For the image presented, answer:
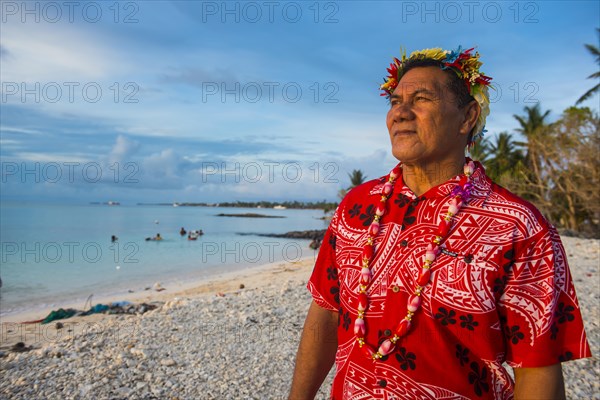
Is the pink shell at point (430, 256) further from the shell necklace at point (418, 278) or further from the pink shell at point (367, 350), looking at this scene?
the pink shell at point (367, 350)

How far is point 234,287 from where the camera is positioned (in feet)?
42.4

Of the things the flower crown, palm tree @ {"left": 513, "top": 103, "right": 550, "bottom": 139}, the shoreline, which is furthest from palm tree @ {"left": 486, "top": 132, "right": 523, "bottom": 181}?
the flower crown

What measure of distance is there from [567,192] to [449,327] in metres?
29.9

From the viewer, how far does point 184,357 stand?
509cm

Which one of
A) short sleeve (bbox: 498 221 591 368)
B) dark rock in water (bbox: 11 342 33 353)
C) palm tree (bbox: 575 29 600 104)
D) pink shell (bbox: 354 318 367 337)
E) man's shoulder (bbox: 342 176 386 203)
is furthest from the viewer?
palm tree (bbox: 575 29 600 104)

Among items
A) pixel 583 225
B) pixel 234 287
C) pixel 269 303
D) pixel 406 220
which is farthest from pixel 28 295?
pixel 583 225

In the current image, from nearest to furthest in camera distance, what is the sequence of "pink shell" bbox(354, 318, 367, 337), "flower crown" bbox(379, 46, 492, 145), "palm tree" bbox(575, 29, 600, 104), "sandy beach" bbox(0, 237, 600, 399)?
"pink shell" bbox(354, 318, 367, 337) < "flower crown" bbox(379, 46, 492, 145) < "sandy beach" bbox(0, 237, 600, 399) < "palm tree" bbox(575, 29, 600, 104)

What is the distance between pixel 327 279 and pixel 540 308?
84cm

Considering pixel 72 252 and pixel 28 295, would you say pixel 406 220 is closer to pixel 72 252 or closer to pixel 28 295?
pixel 28 295

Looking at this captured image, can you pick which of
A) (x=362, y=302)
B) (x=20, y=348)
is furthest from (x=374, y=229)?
(x=20, y=348)

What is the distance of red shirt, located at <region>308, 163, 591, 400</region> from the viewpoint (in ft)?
5.00

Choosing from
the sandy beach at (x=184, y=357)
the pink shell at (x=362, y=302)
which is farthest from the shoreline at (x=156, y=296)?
the pink shell at (x=362, y=302)

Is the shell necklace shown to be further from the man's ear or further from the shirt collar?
the man's ear

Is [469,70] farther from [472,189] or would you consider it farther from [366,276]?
[366,276]
